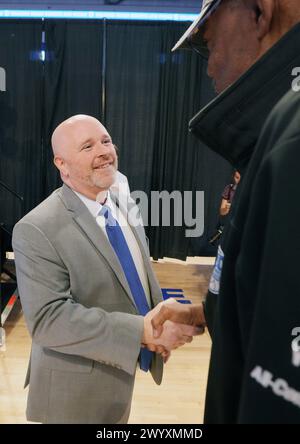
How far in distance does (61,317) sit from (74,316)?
4 cm

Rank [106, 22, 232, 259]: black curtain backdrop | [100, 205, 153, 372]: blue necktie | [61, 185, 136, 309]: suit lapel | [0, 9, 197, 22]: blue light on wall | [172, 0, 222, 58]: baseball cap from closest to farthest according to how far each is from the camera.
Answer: [172, 0, 222, 58]: baseball cap
[61, 185, 136, 309]: suit lapel
[100, 205, 153, 372]: blue necktie
[106, 22, 232, 259]: black curtain backdrop
[0, 9, 197, 22]: blue light on wall

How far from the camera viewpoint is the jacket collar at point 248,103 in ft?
1.82

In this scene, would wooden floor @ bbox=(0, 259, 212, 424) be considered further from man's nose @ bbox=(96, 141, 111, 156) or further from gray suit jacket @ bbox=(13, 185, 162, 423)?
man's nose @ bbox=(96, 141, 111, 156)

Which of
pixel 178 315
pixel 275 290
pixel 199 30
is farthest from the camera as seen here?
pixel 178 315

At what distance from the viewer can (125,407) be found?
152 cm

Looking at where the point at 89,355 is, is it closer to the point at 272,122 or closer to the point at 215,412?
the point at 215,412

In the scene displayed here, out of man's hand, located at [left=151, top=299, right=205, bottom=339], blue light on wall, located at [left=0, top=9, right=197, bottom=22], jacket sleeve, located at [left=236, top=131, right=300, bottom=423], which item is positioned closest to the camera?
jacket sleeve, located at [left=236, top=131, right=300, bottom=423]

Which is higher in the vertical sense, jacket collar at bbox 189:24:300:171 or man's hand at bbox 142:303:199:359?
jacket collar at bbox 189:24:300:171

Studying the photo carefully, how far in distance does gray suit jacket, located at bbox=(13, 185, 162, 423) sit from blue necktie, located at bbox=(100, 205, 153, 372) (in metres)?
0.07

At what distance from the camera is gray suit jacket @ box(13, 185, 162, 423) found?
1.28 meters

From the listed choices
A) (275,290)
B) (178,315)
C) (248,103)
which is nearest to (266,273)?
(275,290)

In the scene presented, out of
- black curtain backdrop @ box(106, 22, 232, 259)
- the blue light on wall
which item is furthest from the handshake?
the blue light on wall

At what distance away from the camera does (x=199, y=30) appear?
0.73m

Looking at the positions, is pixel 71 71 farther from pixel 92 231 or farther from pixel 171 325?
pixel 171 325
